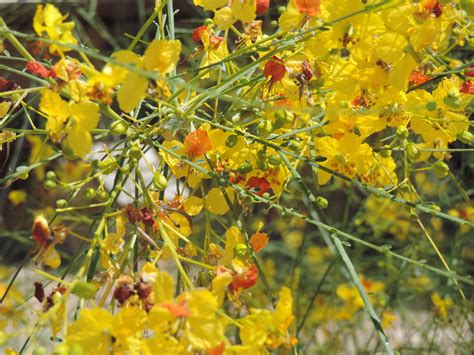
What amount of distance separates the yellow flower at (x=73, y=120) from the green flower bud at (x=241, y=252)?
0.20 metres

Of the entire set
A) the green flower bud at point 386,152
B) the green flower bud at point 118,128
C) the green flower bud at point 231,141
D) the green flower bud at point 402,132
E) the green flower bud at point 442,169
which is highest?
the green flower bud at point 118,128

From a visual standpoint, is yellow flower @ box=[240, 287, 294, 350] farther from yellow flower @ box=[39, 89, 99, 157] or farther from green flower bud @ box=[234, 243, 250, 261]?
yellow flower @ box=[39, 89, 99, 157]

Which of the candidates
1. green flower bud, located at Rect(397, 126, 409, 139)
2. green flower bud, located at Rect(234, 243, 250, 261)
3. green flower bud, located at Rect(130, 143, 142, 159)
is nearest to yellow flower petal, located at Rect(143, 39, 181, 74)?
green flower bud, located at Rect(130, 143, 142, 159)

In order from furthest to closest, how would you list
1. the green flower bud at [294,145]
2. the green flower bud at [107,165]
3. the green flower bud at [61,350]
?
the green flower bud at [294,145] → the green flower bud at [107,165] → the green flower bud at [61,350]

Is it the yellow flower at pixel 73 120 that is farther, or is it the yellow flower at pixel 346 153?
the yellow flower at pixel 346 153

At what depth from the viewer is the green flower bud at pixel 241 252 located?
2.77ft

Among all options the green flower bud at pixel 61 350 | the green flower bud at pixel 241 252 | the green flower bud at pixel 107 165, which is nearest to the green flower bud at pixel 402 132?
the green flower bud at pixel 241 252

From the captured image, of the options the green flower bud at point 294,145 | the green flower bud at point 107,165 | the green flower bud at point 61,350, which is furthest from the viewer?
the green flower bud at point 294,145

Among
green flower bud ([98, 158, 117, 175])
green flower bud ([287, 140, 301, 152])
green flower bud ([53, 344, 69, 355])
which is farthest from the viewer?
green flower bud ([287, 140, 301, 152])

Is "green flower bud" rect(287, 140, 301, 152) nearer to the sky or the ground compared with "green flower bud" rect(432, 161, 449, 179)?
nearer to the sky

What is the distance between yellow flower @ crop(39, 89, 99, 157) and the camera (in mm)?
749

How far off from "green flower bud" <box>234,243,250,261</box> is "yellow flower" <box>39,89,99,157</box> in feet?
0.67

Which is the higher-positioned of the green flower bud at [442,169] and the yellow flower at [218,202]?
the yellow flower at [218,202]

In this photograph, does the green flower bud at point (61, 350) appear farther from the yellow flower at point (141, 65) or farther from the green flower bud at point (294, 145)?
the green flower bud at point (294, 145)
